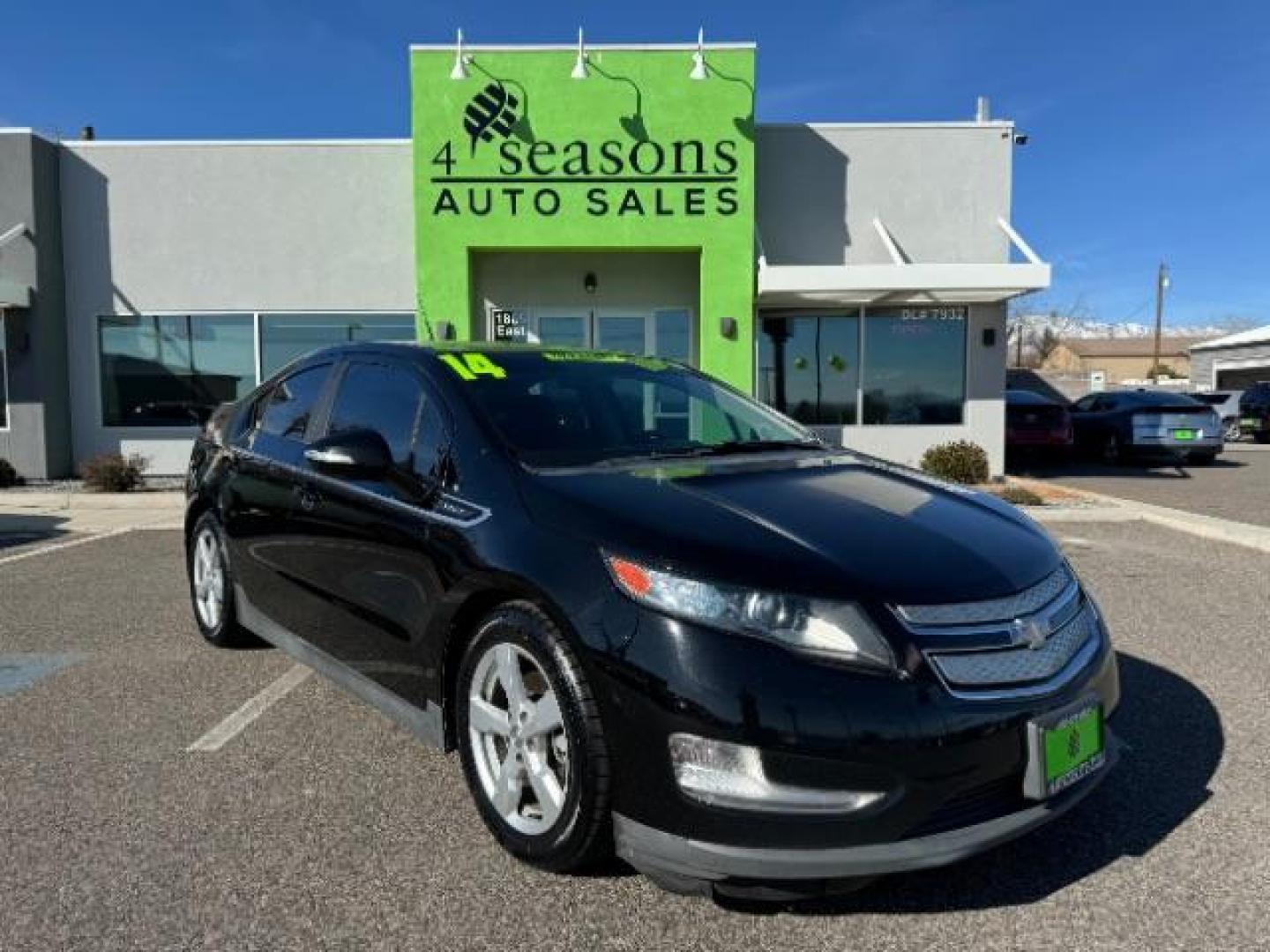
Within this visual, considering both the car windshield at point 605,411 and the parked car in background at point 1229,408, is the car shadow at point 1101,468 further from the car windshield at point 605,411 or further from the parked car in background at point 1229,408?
the car windshield at point 605,411

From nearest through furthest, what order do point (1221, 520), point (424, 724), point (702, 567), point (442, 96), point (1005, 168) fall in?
1. point (702, 567)
2. point (424, 724)
3. point (1221, 520)
4. point (442, 96)
5. point (1005, 168)

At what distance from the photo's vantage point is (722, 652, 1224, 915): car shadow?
8.55ft

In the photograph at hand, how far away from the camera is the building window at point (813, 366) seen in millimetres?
13688

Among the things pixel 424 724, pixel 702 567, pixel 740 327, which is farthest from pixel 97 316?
pixel 702 567

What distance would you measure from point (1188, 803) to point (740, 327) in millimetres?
9922

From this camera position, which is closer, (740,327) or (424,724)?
(424,724)

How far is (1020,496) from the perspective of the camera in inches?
418

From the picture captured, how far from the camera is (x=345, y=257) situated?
535 inches

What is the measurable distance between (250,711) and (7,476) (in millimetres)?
10851

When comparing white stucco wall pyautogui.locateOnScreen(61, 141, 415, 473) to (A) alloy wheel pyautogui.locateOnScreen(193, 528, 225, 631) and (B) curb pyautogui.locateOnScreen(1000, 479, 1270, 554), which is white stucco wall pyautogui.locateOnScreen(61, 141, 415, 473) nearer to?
(A) alloy wheel pyautogui.locateOnScreen(193, 528, 225, 631)

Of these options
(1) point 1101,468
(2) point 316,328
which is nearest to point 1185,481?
(1) point 1101,468

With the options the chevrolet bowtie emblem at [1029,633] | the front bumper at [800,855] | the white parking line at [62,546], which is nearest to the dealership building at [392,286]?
the white parking line at [62,546]

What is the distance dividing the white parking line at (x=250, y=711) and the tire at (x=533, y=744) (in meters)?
1.40

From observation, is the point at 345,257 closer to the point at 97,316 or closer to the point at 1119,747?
the point at 97,316
